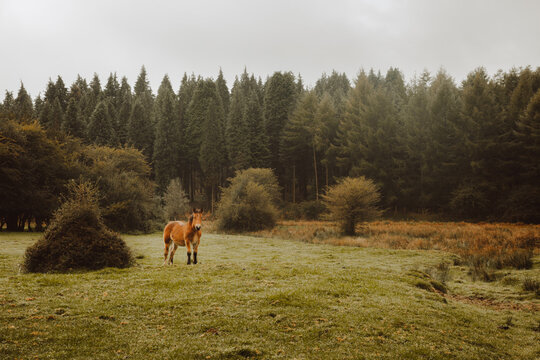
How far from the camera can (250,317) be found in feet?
20.6

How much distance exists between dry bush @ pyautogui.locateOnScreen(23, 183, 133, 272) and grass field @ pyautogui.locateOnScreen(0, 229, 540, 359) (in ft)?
3.24

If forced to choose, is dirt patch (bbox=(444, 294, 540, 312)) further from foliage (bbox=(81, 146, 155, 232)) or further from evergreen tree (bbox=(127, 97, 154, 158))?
evergreen tree (bbox=(127, 97, 154, 158))

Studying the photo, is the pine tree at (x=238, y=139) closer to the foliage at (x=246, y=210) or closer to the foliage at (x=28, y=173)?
the foliage at (x=246, y=210)

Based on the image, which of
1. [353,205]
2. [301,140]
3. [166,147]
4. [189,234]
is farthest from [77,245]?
[166,147]

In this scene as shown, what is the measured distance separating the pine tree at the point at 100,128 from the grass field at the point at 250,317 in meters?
56.0

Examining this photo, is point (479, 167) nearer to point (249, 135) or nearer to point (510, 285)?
point (510, 285)

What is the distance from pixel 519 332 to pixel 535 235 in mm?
17071

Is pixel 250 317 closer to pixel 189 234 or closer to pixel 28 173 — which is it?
pixel 189 234

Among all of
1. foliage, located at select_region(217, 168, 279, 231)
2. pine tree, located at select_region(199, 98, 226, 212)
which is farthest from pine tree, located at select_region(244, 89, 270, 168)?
foliage, located at select_region(217, 168, 279, 231)

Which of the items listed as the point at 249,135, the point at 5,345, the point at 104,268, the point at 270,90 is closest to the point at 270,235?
the point at 104,268

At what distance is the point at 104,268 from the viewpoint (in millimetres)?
10430

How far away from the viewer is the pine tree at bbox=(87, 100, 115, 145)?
Result: 5991 centimetres

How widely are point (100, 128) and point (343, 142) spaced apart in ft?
158

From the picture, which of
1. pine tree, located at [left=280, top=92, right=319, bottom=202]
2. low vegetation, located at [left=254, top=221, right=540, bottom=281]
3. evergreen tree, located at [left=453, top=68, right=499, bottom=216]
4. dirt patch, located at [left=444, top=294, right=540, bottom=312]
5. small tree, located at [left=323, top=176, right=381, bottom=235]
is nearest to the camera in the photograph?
dirt patch, located at [left=444, top=294, right=540, bottom=312]
